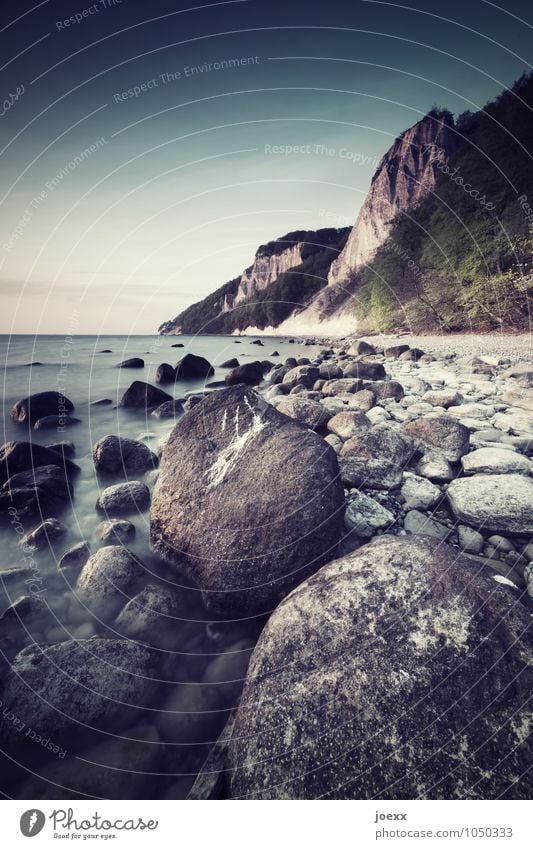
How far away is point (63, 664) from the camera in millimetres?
2609

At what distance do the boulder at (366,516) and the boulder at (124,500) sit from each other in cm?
311

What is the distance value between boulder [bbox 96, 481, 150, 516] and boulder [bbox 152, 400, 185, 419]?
463 cm

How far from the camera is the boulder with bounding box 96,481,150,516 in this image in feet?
16.0

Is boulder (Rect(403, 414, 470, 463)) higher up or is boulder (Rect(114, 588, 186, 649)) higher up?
boulder (Rect(403, 414, 470, 463))

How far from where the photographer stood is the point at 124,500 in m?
4.90

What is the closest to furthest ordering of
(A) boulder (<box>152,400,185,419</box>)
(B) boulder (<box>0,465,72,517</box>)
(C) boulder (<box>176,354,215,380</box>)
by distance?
(B) boulder (<box>0,465,72,517</box>) → (A) boulder (<box>152,400,185,419</box>) → (C) boulder (<box>176,354,215,380</box>)

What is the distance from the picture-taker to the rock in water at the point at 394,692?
156 centimetres

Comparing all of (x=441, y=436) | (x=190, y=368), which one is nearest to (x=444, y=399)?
(x=441, y=436)

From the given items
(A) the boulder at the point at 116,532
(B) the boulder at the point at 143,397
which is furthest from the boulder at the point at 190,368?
(A) the boulder at the point at 116,532

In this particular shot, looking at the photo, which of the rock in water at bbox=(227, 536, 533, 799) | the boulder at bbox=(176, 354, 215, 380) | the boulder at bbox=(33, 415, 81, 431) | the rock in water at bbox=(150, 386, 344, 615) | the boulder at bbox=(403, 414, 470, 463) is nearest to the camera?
the rock in water at bbox=(227, 536, 533, 799)

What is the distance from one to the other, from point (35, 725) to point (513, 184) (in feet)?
103

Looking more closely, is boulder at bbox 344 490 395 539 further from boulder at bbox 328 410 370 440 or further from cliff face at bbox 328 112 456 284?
cliff face at bbox 328 112 456 284

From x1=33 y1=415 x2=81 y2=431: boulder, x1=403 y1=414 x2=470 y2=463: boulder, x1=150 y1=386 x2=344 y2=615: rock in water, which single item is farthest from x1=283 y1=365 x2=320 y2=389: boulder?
x1=33 y1=415 x2=81 y2=431: boulder
